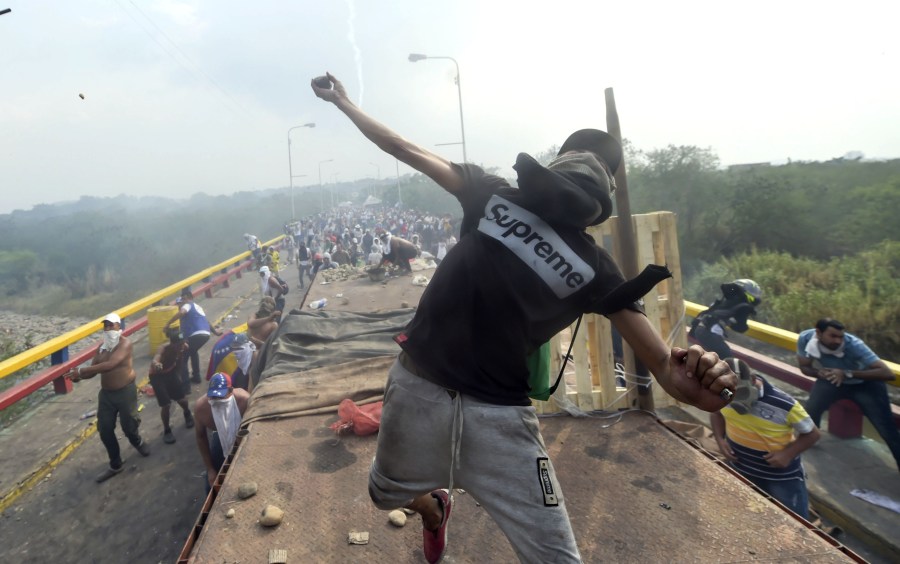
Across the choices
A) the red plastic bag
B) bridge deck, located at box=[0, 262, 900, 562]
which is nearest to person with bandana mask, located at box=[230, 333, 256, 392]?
bridge deck, located at box=[0, 262, 900, 562]

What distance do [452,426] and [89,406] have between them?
26.6ft

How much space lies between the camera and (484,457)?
160 centimetres

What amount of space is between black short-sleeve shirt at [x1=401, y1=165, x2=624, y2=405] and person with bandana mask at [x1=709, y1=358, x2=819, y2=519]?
257 cm

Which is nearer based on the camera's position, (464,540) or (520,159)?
(520,159)

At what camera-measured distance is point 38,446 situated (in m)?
6.18

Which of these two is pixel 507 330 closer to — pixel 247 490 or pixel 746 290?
pixel 247 490

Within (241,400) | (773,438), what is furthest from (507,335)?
(241,400)

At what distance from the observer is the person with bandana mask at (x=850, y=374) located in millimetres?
4410

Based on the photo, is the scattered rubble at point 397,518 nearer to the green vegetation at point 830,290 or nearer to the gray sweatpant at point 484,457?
the gray sweatpant at point 484,457

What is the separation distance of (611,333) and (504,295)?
Result: 2714mm

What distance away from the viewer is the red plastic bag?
3467 millimetres

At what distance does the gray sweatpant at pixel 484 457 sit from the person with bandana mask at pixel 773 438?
2543 mm

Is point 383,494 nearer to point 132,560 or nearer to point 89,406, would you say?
point 132,560

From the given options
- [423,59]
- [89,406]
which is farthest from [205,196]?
[89,406]
